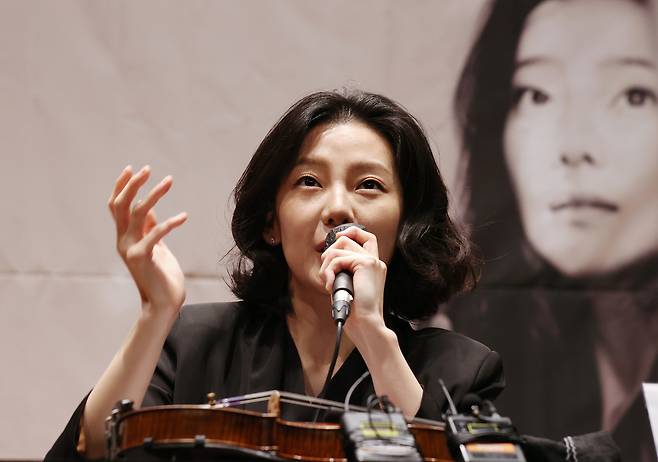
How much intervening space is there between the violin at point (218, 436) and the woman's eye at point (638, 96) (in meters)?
2.15

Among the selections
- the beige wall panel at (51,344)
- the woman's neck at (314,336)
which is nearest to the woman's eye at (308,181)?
the woman's neck at (314,336)

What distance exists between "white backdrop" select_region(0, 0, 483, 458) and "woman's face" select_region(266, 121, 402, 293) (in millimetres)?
921

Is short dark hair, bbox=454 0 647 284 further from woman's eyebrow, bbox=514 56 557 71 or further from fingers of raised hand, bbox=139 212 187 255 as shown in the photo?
fingers of raised hand, bbox=139 212 187 255

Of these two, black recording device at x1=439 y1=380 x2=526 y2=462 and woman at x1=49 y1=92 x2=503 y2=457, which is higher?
woman at x1=49 y1=92 x2=503 y2=457

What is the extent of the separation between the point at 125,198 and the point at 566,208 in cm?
183

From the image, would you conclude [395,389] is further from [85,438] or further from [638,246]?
[638,246]

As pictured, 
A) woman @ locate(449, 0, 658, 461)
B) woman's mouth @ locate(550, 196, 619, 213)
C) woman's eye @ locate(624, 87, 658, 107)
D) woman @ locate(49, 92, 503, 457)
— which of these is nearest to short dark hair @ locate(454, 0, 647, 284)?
woman @ locate(449, 0, 658, 461)

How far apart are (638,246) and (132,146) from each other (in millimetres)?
1647

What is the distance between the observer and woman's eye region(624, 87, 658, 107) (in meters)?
3.24

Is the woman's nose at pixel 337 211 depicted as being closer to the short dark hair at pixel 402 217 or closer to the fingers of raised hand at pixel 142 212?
the short dark hair at pixel 402 217

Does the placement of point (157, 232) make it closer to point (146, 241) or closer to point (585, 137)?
point (146, 241)

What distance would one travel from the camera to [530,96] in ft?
10.7

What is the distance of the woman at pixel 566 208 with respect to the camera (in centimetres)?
313

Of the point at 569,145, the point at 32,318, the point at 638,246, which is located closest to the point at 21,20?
the point at 32,318
